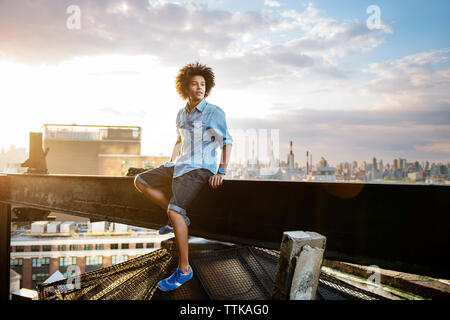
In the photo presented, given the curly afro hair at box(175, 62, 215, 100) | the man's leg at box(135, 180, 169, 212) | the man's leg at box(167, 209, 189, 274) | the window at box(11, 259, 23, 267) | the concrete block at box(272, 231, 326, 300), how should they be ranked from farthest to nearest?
the window at box(11, 259, 23, 267)
the man's leg at box(135, 180, 169, 212)
the curly afro hair at box(175, 62, 215, 100)
the man's leg at box(167, 209, 189, 274)
the concrete block at box(272, 231, 326, 300)

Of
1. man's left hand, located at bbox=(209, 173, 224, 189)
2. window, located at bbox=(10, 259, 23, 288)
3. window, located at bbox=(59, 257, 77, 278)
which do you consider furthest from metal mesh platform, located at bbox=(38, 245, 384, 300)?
window, located at bbox=(10, 259, 23, 288)

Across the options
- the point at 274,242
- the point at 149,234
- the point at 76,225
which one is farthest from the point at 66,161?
the point at 274,242

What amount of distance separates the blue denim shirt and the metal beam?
44cm

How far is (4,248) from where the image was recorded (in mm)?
7148

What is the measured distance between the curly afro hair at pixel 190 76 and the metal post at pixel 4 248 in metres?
6.44

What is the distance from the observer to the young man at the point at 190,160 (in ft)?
10.2

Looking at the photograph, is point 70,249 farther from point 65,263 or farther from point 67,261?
point 65,263

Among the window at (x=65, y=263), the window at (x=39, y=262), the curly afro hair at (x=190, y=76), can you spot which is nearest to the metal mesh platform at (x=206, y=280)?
the curly afro hair at (x=190, y=76)

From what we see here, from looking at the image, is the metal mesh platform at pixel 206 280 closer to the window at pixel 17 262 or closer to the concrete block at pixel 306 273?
the concrete block at pixel 306 273

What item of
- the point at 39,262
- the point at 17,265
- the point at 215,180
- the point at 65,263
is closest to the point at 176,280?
the point at 215,180

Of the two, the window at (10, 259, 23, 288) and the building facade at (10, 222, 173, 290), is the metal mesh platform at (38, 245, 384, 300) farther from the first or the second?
the window at (10, 259, 23, 288)

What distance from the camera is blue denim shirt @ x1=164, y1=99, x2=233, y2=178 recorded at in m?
3.15
